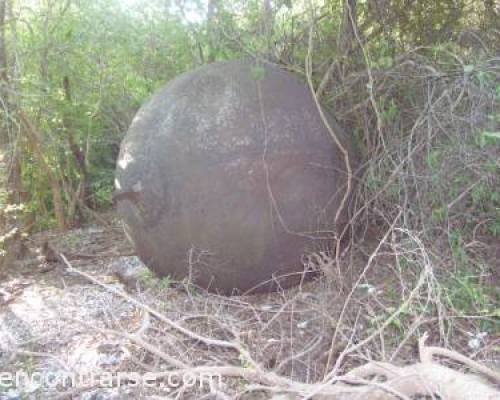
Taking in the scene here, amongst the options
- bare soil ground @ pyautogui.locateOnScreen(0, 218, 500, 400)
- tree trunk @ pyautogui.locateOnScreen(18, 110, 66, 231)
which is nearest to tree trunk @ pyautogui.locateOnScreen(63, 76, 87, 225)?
tree trunk @ pyautogui.locateOnScreen(18, 110, 66, 231)

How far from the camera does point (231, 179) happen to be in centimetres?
309

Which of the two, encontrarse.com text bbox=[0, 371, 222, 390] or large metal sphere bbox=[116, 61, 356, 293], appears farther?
large metal sphere bbox=[116, 61, 356, 293]

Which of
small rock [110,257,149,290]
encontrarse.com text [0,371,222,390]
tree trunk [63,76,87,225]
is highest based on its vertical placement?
tree trunk [63,76,87,225]

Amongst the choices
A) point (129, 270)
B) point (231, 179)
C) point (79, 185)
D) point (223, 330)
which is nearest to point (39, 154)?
point (79, 185)

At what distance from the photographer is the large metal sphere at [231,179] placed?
310 cm

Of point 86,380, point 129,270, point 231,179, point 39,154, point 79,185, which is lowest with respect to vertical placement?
point 86,380

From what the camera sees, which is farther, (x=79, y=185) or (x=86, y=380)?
(x=79, y=185)

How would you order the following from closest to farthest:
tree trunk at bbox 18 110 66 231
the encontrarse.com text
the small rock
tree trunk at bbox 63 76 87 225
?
the encontrarse.com text, the small rock, tree trunk at bbox 18 110 66 231, tree trunk at bbox 63 76 87 225

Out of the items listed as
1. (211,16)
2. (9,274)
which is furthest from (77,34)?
(9,274)

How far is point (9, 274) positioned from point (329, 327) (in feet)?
9.65

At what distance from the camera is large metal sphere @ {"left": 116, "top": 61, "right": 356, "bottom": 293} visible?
310 centimetres

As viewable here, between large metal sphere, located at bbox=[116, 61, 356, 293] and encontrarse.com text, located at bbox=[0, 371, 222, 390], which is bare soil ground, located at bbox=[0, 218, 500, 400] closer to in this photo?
encontrarse.com text, located at bbox=[0, 371, 222, 390]

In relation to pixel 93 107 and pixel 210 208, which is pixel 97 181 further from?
pixel 210 208

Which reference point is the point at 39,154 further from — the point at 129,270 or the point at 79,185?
the point at 129,270
